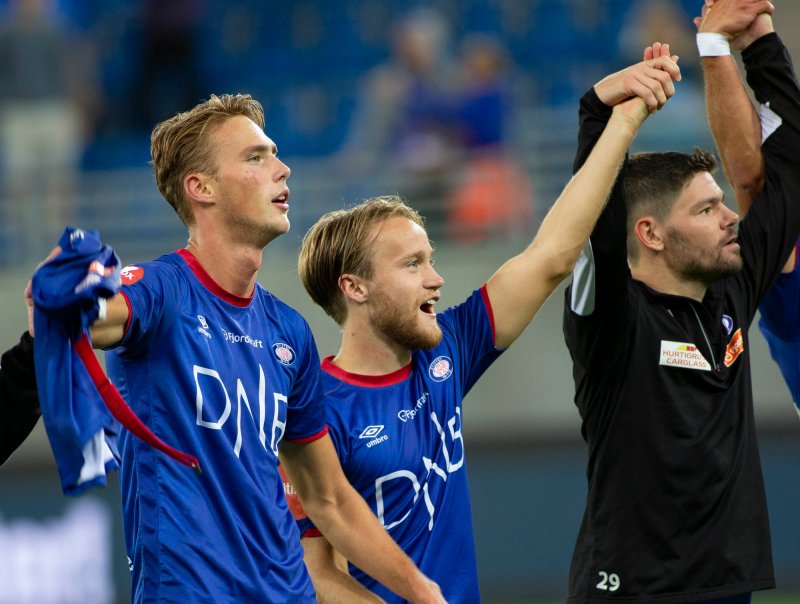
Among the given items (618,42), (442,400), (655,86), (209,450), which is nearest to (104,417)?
(209,450)

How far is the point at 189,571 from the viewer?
12.6ft

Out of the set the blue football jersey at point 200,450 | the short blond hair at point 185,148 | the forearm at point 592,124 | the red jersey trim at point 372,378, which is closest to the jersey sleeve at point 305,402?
the blue football jersey at point 200,450

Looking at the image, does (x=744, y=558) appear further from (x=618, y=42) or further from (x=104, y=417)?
(x=618, y=42)

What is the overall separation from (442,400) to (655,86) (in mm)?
1260

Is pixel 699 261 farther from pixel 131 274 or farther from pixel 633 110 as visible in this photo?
pixel 131 274

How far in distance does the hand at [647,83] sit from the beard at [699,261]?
519 mm

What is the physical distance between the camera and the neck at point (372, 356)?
467 cm

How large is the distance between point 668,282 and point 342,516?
144 centimetres

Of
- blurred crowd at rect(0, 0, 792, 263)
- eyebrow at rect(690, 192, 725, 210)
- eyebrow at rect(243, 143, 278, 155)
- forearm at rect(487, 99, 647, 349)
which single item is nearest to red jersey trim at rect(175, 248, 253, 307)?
eyebrow at rect(243, 143, 278, 155)

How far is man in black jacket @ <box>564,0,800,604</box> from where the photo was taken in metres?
4.51

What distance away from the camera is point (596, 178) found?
4.49 meters

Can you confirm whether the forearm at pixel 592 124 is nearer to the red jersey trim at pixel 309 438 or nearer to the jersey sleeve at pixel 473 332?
the jersey sleeve at pixel 473 332

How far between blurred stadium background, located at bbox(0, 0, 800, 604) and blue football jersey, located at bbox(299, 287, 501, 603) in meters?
5.02

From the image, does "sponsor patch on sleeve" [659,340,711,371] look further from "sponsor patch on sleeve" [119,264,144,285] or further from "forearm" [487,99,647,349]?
"sponsor patch on sleeve" [119,264,144,285]
